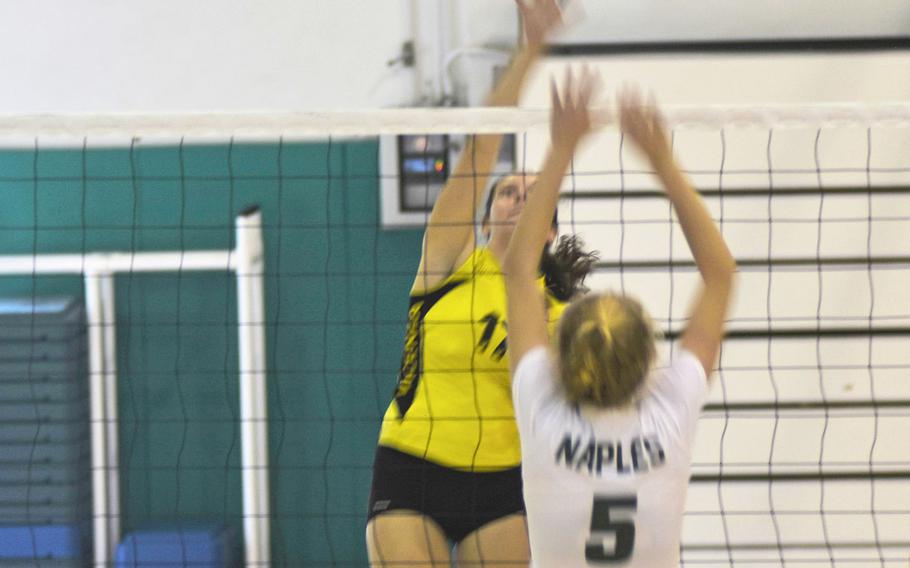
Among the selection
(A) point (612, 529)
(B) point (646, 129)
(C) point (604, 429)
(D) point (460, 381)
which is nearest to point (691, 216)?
(B) point (646, 129)

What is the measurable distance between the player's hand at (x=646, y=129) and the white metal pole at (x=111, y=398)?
131 inches

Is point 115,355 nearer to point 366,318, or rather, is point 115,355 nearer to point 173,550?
point 173,550

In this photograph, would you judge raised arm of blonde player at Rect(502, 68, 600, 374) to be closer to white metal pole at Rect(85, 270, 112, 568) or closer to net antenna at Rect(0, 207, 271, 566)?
net antenna at Rect(0, 207, 271, 566)

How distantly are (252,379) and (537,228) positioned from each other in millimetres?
2931

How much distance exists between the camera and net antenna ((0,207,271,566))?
4805mm

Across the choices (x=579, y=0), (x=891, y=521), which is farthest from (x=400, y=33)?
(x=891, y=521)

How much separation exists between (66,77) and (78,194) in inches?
20.7

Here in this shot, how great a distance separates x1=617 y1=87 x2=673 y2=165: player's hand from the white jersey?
421 millimetres

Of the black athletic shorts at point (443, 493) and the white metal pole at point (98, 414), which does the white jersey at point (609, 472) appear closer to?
the black athletic shorts at point (443, 493)

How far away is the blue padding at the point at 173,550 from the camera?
15.6 feet

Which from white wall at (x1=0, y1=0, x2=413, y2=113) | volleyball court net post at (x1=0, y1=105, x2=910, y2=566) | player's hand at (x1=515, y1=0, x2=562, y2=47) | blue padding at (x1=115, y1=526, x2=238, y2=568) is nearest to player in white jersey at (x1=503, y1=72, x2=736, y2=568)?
player's hand at (x1=515, y1=0, x2=562, y2=47)

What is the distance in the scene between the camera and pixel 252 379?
4867mm

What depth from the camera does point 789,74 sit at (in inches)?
187

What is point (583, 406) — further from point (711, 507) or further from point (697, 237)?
point (711, 507)
